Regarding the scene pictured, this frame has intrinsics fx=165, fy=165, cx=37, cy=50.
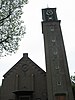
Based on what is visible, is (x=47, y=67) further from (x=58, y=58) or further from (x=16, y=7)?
(x=16, y=7)

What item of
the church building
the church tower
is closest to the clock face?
→ the church tower

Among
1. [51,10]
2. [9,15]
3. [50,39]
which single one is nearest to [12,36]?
[9,15]

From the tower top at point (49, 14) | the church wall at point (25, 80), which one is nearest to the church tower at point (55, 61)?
the tower top at point (49, 14)

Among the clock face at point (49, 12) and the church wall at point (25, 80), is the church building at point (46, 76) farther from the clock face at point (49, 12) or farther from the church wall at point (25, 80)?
the clock face at point (49, 12)

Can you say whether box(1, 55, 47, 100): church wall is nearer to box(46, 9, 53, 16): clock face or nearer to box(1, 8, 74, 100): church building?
box(1, 8, 74, 100): church building

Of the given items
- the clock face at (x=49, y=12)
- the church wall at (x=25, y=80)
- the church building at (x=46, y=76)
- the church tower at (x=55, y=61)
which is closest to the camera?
the church tower at (x=55, y=61)

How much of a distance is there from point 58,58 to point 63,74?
2.90 m

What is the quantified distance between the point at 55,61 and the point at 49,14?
412 inches

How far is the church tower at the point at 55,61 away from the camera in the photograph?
82.2 ft

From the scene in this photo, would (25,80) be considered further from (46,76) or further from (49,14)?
(49,14)

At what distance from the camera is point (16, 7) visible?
1382 cm

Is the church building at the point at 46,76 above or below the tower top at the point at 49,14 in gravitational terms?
below

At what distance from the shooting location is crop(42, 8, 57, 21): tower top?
32294 mm

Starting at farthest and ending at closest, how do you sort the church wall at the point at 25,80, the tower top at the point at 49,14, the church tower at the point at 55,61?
the tower top at the point at 49,14
the church wall at the point at 25,80
the church tower at the point at 55,61
